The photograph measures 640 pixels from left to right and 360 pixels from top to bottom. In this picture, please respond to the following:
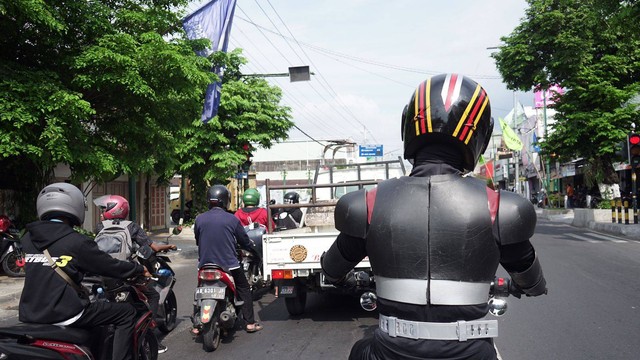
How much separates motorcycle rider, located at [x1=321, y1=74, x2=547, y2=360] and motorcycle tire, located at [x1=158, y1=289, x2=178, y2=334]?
475cm

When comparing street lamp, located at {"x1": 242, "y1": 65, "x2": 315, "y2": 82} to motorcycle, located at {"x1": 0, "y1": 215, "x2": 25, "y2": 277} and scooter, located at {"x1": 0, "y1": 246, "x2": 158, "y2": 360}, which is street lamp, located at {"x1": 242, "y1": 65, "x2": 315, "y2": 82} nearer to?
motorcycle, located at {"x1": 0, "y1": 215, "x2": 25, "y2": 277}

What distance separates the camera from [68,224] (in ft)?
11.5

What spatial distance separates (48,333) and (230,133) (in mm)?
19440

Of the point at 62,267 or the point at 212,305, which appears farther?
the point at 212,305

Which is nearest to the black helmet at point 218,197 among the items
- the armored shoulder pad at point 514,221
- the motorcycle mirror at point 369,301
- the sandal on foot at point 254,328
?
the sandal on foot at point 254,328

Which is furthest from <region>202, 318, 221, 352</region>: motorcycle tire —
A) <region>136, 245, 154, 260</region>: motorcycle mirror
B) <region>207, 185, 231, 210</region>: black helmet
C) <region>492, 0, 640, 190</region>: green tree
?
<region>492, 0, 640, 190</region>: green tree

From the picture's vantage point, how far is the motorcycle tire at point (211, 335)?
548 centimetres

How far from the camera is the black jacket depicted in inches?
126

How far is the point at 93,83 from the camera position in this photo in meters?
9.35

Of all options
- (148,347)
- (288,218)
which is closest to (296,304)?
(288,218)

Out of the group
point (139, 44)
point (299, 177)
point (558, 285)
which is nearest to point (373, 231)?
point (558, 285)

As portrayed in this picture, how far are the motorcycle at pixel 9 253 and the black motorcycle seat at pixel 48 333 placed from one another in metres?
7.91

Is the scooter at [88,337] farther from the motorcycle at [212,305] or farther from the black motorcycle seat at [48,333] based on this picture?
the motorcycle at [212,305]

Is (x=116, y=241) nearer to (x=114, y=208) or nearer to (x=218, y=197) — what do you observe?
(x=114, y=208)
